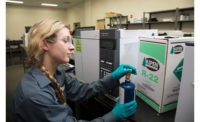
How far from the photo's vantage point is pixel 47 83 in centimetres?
71

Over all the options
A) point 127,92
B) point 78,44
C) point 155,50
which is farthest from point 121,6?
point 127,92

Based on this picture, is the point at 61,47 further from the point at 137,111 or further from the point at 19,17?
the point at 19,17

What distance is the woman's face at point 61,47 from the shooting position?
0.77 meters

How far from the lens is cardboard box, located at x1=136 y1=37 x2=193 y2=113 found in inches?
26.7

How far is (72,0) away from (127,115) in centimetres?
767

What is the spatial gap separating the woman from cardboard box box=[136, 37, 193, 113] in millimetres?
119

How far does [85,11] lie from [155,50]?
7.36m

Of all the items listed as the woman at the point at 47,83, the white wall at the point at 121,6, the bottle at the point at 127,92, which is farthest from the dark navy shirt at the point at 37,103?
the white wall at the point at 121,6

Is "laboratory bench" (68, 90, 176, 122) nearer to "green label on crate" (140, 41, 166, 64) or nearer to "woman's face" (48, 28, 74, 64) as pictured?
"green label on crate" (140, 41, 166, 64)

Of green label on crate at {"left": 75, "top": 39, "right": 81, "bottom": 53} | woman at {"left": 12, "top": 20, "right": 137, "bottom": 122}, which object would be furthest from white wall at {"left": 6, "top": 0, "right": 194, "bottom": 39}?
woman at {"left": 12, "top": 20, "right": 137, "bottom": 122}

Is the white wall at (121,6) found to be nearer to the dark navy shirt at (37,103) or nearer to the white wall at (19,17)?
the white wall at (19,17)

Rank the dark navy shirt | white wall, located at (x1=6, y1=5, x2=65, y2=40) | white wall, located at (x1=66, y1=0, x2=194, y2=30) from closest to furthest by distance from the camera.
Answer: the dark navy shirt
white wall, located at (x1=66, y1=0, x2=194, y2=30)
white wall, located at (x1=6, y1=5, x2=65, y2=40)

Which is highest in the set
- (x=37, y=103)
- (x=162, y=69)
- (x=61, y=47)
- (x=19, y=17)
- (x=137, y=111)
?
(x=19, y=17)

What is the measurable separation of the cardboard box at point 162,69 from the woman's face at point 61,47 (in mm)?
462
